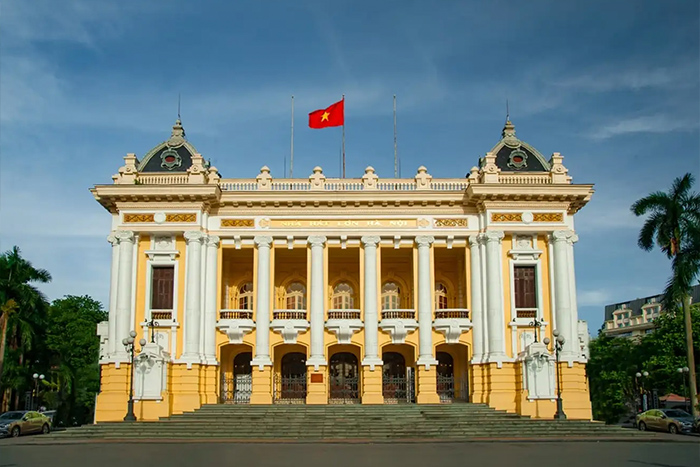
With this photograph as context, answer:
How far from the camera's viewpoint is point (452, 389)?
38.6 metres

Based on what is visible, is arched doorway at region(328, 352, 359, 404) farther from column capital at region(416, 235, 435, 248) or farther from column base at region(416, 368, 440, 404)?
column capital at region(416, 235, 435, 248)

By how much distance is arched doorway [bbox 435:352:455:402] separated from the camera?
3806 cm

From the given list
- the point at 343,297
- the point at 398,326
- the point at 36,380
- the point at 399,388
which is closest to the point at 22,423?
the point at 343,297

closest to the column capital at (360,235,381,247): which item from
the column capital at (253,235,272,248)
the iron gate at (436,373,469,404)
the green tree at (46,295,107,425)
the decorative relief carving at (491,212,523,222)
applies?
the column capital at (253,235,272,248)

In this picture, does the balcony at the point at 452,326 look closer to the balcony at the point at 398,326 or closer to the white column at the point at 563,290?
the balcony at the point at 398,326

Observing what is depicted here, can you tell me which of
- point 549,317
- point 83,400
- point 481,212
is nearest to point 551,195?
point 481,212

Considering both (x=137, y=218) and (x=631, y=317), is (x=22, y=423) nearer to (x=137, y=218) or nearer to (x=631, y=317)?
(x=137, y=218)

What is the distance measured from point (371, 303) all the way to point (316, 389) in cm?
497

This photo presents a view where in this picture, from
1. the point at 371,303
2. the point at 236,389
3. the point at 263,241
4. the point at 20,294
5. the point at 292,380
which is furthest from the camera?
the point at 20,294

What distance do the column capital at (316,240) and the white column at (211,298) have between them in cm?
465

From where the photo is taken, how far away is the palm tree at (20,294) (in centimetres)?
4619

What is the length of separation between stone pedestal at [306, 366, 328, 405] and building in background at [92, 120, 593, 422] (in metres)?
0.07

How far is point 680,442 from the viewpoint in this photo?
2738cm

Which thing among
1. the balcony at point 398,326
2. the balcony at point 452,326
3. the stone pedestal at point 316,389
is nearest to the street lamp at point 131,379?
the stone pedestal at point 316,389
